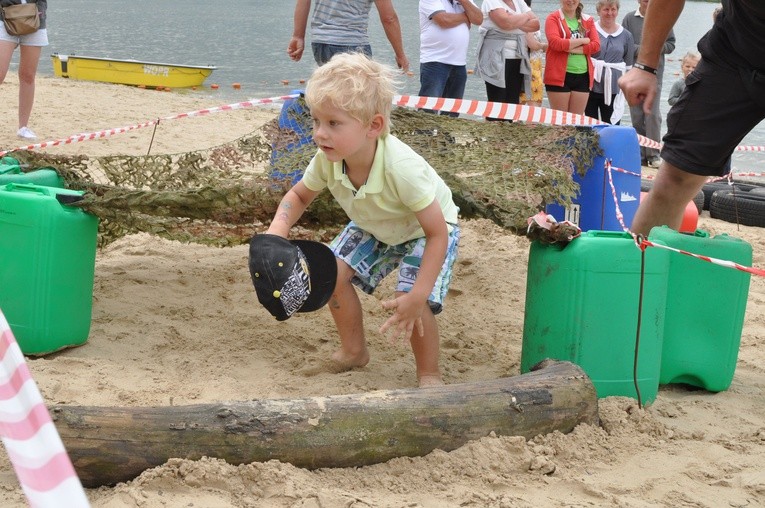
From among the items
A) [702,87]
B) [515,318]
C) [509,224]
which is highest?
[702,87]

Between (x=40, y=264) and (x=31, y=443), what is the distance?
2450mm

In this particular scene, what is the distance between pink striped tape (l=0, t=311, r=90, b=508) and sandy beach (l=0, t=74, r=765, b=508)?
924 mm

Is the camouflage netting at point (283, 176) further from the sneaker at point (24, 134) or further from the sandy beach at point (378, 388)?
the sneaker at point (24, 134)

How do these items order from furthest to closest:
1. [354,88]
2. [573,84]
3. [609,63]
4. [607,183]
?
[609,63] → [573,84] → [607,183] → [354,88]

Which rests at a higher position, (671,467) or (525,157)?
(525,157)

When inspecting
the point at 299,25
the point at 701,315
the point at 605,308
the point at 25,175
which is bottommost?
the point at 701,315

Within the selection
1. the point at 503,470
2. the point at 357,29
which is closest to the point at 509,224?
the point at 503,470

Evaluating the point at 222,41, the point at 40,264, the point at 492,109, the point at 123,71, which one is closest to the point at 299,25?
the point at 492,109

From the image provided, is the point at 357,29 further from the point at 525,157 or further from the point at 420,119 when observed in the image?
the point at 525,157

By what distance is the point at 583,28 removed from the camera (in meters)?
8.04

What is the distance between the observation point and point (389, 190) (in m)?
3.40

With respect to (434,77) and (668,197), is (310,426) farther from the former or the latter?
(434,77)

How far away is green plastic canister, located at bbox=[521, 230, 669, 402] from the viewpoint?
3.39 meters

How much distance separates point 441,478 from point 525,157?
252 cm
